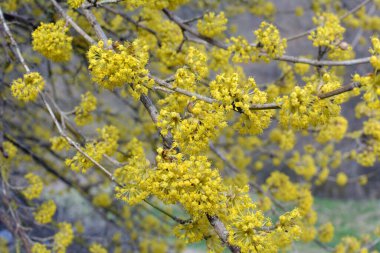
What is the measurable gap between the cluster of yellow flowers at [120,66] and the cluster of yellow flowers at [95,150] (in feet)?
1.31

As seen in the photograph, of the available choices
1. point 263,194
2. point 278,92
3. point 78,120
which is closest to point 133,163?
point 78,120

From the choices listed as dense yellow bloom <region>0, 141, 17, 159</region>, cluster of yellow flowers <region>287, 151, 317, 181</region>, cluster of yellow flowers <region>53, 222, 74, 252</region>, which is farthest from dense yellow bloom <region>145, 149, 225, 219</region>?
cluster of yellow flowers <region>287, 151, 317, 181</region>

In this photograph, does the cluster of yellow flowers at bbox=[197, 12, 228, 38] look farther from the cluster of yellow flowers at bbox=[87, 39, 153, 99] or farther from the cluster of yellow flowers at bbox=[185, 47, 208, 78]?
the cluster of yellow flowers at bbox=[87, 39, 153, 99]

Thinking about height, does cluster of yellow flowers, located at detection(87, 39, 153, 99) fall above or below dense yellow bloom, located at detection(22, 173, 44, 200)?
above

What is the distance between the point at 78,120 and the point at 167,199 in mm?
1140

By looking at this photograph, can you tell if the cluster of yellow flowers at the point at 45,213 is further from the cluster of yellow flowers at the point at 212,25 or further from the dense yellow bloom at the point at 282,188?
the dense yellow bloom at the point at 282,188

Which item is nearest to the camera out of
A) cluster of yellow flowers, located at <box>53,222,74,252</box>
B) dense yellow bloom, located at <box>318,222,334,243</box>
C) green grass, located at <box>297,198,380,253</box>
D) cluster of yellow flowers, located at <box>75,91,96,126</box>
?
cluster of yellow flowers, located at <box>75,91,96,126</box>

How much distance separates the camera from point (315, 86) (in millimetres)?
1786

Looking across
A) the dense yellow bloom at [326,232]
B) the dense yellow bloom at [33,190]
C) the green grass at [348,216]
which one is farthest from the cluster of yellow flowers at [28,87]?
the green grass at [348,216]

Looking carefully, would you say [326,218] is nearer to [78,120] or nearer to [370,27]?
[370,27]

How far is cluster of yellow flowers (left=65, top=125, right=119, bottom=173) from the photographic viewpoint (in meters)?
2.25

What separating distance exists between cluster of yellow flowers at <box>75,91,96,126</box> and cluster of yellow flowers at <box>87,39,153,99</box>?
733mm

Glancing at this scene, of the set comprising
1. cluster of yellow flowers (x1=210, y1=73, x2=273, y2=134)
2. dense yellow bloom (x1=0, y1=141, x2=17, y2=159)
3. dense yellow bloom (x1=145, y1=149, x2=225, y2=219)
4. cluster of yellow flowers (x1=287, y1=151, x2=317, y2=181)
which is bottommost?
dense yellow bloom (x1=145, y1=149, x2=225, y2=219)

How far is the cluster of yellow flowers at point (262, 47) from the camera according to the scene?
103 inches
